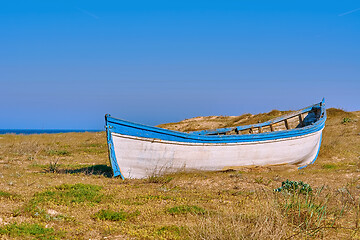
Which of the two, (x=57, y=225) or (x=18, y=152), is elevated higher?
(x=18, y=152)

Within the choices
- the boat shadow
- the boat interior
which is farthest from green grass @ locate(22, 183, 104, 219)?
the boat interior

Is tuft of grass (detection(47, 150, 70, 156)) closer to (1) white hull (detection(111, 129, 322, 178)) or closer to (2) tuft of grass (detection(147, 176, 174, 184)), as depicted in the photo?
(1) white hull (detection(111, 129, 322, 178))

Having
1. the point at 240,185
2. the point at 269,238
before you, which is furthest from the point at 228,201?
the point at 269,238

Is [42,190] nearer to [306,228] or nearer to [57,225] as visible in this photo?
[57,225]

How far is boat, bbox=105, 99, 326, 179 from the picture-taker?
11773mm

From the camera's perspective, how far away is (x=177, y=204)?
28.6ft

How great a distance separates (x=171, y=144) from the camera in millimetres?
12453

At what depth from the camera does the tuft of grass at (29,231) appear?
6215 millimetres

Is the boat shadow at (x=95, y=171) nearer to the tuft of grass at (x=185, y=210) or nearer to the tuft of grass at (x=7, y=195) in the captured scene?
the tuft of grass at (x=7, y=195)

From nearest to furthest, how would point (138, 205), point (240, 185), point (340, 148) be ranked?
point (138, 205), point (240, 185), point (340, 148)

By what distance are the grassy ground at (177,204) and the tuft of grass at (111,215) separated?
0.01 metres

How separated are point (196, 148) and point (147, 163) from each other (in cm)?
214

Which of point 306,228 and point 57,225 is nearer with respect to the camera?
point 306,228

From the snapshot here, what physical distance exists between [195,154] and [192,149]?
0.28 meters
